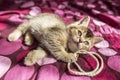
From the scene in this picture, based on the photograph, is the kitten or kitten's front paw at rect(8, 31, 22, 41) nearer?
the kitten

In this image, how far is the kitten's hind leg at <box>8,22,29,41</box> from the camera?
3.55 ft

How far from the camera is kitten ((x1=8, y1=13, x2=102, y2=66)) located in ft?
3.13

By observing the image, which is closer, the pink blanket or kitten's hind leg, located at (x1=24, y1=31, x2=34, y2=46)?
the pink blanket

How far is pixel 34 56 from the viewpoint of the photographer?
93cm

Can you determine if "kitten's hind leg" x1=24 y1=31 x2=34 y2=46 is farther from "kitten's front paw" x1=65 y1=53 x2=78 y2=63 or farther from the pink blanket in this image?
"kitten's front paw" x1=65 y1=53 x2=78 y2=63

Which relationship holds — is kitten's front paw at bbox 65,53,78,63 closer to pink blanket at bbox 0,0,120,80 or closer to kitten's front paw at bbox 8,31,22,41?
pink blanket at bbox 0,0,120,80

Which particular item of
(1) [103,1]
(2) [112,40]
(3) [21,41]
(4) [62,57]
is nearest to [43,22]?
(3) [21,41]

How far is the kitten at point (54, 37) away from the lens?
0.95 metres

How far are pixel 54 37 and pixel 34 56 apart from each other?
0.14 m

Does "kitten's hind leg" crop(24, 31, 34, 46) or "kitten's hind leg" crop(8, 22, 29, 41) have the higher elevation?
"kitten's hind leg" crop(8, 22, 29, 41)

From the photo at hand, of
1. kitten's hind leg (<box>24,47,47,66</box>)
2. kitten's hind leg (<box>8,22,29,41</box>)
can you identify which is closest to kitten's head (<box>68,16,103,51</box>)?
kitten's hind leg (<box>24,47,47,66</box>)

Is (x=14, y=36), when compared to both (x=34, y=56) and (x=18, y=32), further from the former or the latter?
(x=34, y=56)

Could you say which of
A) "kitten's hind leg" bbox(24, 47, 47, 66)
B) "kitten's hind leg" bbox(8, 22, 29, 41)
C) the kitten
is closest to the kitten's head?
the kitten

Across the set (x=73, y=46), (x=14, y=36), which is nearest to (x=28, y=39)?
(x=14, y=36)
